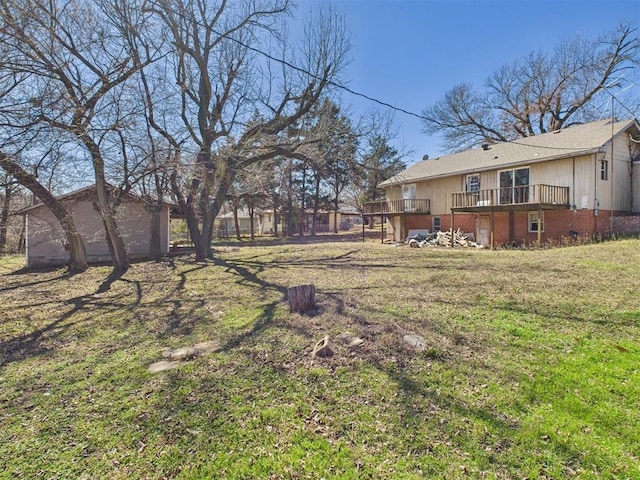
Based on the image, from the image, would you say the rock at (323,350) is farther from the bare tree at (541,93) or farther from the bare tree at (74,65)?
the bare tree at (541,93)

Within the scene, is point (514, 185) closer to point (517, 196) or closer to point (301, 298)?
point (517, 196)

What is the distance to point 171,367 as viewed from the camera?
13.2ft

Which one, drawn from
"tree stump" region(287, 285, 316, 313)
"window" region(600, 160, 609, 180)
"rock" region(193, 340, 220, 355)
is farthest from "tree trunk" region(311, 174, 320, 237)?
"rock" region(193, 340, 220, 355)

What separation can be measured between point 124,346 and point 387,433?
3897 millimetres

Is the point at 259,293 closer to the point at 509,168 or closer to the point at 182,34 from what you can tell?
the point at 182,34

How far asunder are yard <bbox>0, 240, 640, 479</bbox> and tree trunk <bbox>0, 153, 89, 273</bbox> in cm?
321

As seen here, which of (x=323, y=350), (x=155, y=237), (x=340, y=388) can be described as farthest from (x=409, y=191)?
(x=340, y=388)

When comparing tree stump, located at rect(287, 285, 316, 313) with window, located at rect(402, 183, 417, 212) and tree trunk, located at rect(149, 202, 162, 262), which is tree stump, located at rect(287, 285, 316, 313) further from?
window, located at rect(402, 183, 417, 212)

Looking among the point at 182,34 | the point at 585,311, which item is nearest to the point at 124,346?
the point at 585,311

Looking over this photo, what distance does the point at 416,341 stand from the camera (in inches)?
169

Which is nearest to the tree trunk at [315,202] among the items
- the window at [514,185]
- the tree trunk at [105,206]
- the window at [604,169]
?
the window at [514,185]

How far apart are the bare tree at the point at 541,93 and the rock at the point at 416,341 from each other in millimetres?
18766

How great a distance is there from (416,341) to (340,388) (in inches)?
53.7

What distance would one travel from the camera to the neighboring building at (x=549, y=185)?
1399 cm
